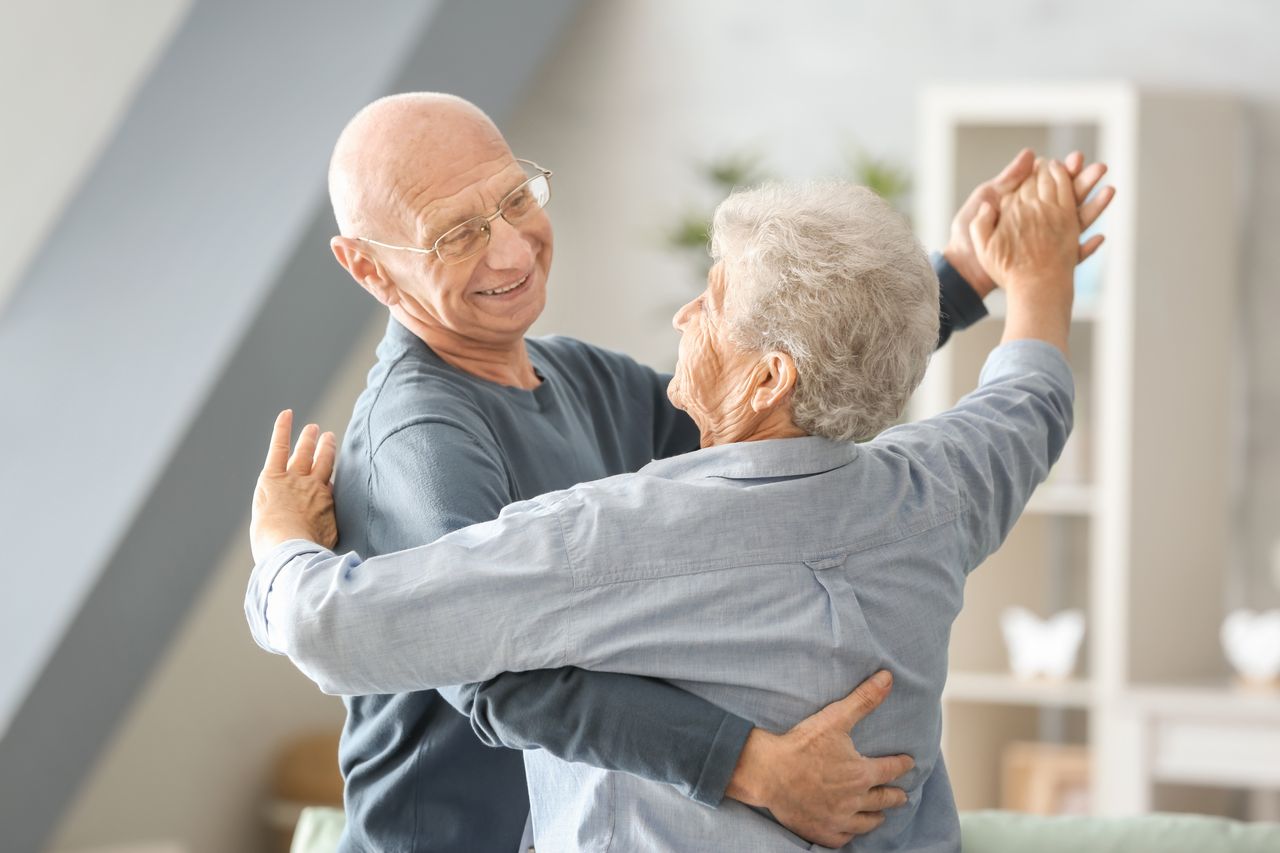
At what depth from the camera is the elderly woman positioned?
1213mm

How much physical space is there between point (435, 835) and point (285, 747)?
10.2 feet

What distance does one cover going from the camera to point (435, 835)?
5.01 ft

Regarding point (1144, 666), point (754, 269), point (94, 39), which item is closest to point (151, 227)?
point (94, 39)

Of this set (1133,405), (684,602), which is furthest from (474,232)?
(1133,405)

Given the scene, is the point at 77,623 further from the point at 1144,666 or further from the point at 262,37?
the point at 1144,666

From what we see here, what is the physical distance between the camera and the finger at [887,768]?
1296mm

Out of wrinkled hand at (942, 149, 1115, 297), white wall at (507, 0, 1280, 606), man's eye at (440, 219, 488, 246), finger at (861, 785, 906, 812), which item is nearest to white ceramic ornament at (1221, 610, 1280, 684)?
white wall at (507, 0, 1280, 606)

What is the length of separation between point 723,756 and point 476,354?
59 centimetres

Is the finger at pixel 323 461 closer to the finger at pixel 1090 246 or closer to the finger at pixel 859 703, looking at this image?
the finger at pixel 859 703

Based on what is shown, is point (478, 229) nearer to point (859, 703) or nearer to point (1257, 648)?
point (859, 703)

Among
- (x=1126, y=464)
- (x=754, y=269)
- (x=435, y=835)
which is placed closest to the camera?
(x=754, y=269)

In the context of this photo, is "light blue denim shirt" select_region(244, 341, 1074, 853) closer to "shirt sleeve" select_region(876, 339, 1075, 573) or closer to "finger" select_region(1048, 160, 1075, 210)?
"shirt sleeve" select_region(876, 339, 1075, 573)

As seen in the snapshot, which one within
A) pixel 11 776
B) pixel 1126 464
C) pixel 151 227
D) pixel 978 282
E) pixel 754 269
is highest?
pixel 1126 464

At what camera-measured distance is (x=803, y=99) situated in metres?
4.77
